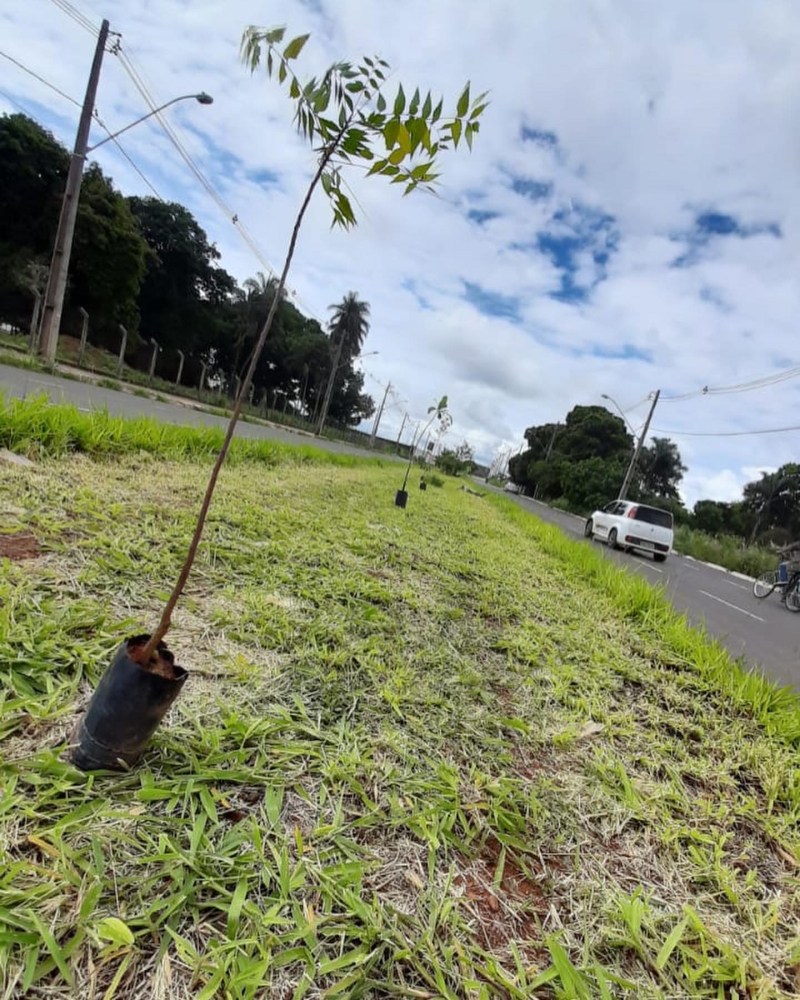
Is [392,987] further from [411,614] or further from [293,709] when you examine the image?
[411,614]

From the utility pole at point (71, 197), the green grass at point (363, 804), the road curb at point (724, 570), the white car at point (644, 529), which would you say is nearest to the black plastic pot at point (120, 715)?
the green grass at point (363, 804)

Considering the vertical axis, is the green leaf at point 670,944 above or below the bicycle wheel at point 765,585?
below

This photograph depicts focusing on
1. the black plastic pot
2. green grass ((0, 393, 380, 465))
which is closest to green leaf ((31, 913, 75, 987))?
the black plastic pot

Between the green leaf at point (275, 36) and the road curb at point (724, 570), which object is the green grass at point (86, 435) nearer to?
the green leaf at point (275, 36)

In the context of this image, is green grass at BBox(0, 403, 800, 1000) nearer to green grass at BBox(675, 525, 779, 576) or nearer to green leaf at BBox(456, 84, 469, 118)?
green leaf at BBox(456, 84, 469, 118)

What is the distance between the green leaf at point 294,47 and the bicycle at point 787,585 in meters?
10.9

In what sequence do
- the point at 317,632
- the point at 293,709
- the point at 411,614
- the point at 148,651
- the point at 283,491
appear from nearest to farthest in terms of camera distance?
the point at 148,651 < the point at 293,709 < the point at 317,632 < the point at 411,614 < the point at 283,491

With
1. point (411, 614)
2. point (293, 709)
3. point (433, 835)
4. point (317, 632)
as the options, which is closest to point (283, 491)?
point (411, 614)

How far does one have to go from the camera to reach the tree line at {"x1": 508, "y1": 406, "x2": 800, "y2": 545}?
3142 cm

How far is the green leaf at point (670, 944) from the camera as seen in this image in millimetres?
981

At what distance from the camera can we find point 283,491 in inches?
210

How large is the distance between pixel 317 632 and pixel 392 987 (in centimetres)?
132

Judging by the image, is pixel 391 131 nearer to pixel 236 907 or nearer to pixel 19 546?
pixel 236 907

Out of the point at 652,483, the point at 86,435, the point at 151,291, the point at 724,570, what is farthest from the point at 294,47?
the point at 652,483
